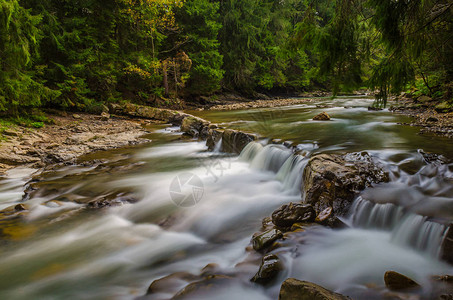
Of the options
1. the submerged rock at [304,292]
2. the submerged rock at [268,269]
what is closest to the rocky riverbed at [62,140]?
the submerged rock at [268,269]

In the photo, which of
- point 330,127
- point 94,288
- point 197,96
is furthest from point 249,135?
point 197,96

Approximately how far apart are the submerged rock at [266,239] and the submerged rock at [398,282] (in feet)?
3.73

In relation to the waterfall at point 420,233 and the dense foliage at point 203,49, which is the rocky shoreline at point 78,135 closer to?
the dense foliage at point 203,49

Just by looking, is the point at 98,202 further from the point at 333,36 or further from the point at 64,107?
the point at 64,107

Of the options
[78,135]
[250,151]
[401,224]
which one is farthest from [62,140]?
[401,224]

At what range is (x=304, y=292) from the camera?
1.92 metres

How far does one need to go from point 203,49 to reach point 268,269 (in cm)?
2321

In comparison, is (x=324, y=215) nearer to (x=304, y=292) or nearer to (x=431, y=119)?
(x=304, y=292)

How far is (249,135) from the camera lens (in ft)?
25.8

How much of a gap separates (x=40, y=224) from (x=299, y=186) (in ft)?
15.3

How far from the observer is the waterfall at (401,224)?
269 centimetres

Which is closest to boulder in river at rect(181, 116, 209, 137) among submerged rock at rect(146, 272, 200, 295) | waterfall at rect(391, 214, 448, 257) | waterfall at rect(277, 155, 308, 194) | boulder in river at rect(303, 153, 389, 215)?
waterfall at rect(277, 155, 308, 194)

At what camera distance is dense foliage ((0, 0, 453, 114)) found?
3896mm

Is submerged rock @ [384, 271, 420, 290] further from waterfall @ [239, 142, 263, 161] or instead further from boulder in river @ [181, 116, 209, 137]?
boulder in river @ [181, 116, 209, 137]
